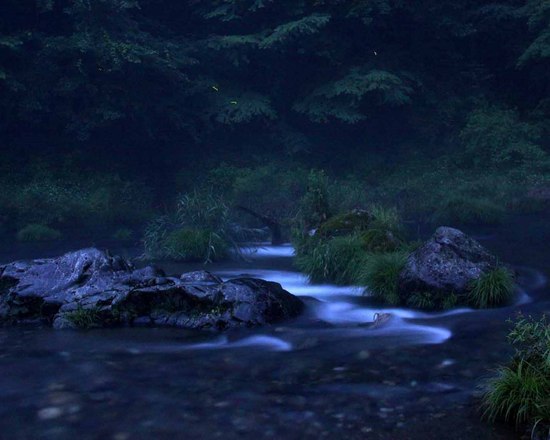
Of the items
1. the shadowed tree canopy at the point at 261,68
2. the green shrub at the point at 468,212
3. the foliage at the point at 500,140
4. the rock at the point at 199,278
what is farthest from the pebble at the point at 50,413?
the foliage at the point at 500,140

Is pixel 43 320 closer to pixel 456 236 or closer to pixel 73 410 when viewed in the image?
pixel 73 410

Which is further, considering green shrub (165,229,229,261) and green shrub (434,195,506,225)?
green shrub (434,195,506,225)

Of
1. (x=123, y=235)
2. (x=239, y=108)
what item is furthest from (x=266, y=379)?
(x=239, y=108)

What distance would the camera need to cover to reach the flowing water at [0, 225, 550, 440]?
16.4 ft

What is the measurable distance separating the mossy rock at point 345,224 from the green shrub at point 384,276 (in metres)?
1.92

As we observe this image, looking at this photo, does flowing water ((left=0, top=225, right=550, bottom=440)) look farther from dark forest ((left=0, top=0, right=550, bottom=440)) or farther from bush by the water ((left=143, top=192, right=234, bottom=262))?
bush by the water ((left=143, top=192, right=234, bottom=262))

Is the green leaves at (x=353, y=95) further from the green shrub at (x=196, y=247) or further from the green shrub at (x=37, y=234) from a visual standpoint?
the green shrub at (x=196, y=247)

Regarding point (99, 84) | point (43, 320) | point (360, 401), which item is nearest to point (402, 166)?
point (99, 84)

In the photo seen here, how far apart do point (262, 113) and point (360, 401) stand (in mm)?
19898

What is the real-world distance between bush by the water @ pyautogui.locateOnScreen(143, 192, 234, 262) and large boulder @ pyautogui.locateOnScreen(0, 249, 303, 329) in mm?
4266

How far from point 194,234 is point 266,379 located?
25.4 ft

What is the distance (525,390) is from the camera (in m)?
4.87

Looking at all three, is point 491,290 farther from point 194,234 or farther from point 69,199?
point 69,199

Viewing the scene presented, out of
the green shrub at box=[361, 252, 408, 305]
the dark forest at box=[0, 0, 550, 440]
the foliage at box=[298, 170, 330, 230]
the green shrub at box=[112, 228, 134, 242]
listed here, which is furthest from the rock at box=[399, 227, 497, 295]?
the green shrub at box=[112, 228, 134, 242]
